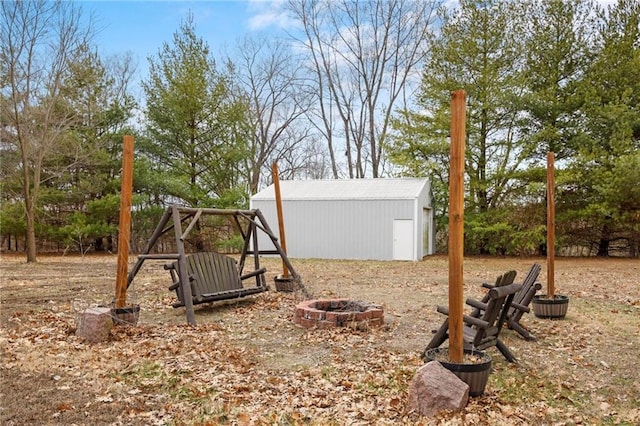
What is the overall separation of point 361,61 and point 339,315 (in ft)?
71.6

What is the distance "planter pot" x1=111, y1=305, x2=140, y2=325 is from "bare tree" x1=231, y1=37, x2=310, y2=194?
66.8 feet

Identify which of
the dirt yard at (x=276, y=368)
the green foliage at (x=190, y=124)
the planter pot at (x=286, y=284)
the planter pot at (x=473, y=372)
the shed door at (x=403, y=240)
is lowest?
the dirt yard at (x=276, y=368)

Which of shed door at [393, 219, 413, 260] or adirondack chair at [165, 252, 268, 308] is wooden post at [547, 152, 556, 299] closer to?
adirondack chair at [165, 252, 268, 308]

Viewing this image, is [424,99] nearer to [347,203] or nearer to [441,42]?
[441,42]

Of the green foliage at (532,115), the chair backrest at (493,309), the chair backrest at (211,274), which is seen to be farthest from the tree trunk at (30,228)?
the chair backrest at (493,309)

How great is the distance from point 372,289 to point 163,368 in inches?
235

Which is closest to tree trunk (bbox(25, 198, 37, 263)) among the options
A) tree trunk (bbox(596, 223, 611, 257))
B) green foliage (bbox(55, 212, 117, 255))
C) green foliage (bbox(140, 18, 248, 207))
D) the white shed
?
green foliage (bbox(55, 212, 117, 255))

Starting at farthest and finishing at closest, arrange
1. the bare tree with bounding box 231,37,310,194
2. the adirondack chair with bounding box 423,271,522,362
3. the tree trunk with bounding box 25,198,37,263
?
the bare tree with bounding box 231,37,310,194 < the tree trunk with bounding box 25,198,37,263 < the adirondack chair with bounding box 423,271,522,362

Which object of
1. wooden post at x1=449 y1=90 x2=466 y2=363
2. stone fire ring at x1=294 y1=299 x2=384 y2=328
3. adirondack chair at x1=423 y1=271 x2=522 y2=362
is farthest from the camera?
stone fire ring at x1=294 y1=299 x2=384 y2=328

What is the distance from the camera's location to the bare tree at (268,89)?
87.8 ft

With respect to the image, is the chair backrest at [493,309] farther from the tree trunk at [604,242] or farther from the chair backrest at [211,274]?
the tree trunk at [604,242]

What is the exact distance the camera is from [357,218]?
724 inches

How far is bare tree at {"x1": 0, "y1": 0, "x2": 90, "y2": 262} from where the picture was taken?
13.8 m

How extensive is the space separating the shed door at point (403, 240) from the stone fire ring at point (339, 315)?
1127 centimetres
